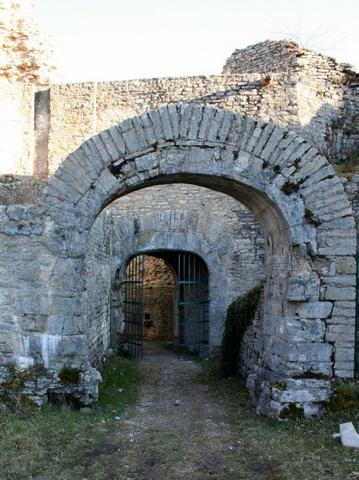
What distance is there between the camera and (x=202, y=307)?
492 inches

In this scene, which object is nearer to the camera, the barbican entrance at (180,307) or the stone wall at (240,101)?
the barbican entrance at (180,307)

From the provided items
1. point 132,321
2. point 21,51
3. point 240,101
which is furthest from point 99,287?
point 21,51

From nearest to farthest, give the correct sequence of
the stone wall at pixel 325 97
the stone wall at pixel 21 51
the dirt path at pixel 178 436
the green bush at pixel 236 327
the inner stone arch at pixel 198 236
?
1. the dirt path at pixel 178 436
2. the green bush at pixel 236 327
3. the inner stone arch at pixel 198 236
4. the stone wall at pixel 325 97
5. the stone wall at pixel 21 51

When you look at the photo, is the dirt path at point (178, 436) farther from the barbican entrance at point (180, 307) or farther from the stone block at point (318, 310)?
the barbican entrance at point (180, 307)

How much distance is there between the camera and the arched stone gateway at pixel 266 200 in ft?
18.6

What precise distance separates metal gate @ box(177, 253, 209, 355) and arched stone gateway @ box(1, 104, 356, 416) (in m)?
6.05

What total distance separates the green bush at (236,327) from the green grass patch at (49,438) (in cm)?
238

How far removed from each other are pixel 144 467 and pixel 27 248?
2787 mm

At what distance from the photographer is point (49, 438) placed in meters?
4.78

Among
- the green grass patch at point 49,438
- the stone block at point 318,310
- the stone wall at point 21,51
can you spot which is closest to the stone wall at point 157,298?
the stone wall at point 21,51

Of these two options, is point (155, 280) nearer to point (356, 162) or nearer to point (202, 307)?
point (202, 307)

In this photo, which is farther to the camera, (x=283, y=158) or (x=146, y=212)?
(x=146, y=212)

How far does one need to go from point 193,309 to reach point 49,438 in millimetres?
8551

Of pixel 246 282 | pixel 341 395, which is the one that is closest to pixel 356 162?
pixel 246 282
